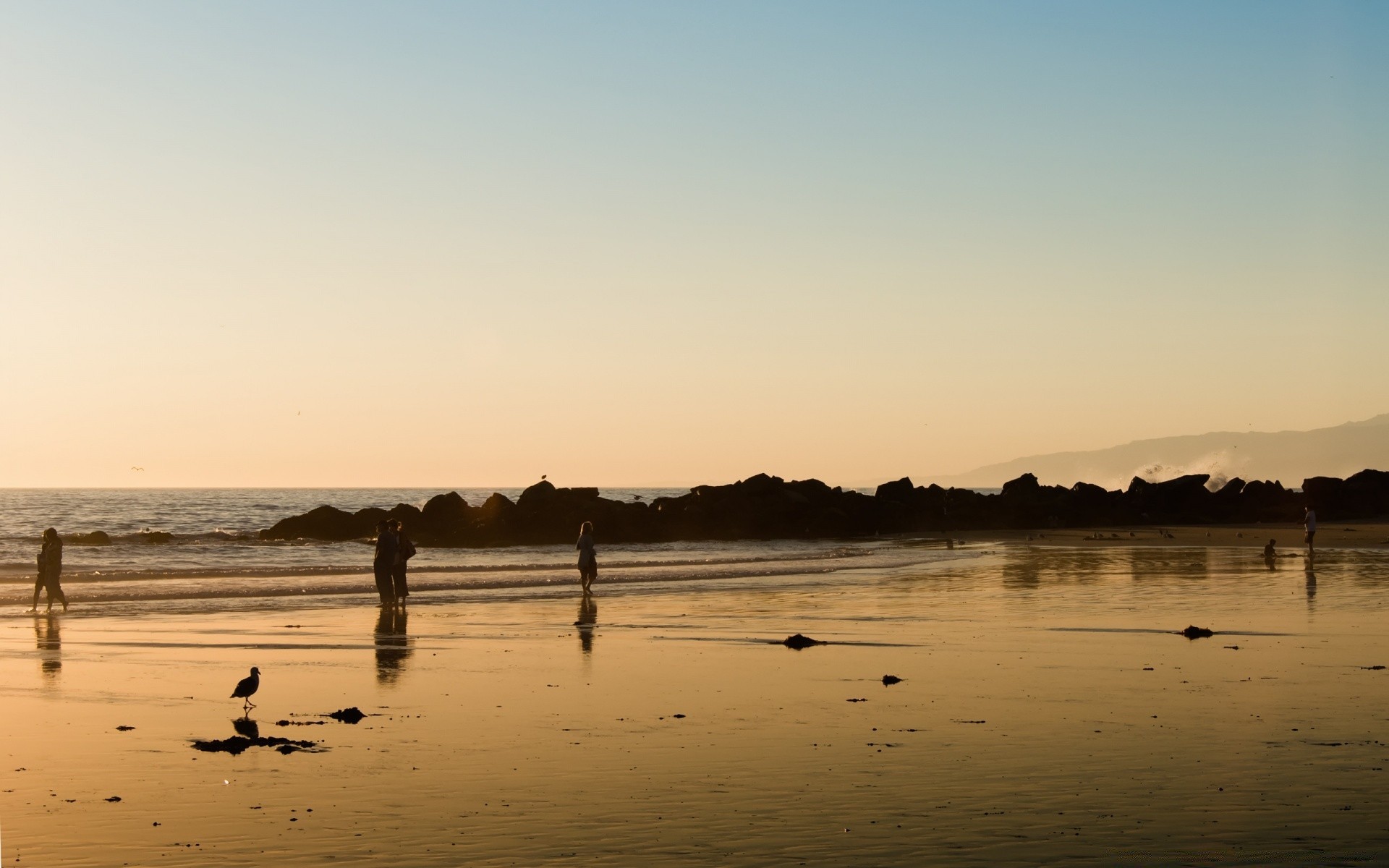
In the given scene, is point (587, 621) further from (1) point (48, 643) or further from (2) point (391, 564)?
(1) point (48, 643)

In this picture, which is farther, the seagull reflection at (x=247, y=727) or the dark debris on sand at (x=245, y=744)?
the seagull reflection at (x=247, y=727)

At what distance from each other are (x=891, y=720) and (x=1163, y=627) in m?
10.5

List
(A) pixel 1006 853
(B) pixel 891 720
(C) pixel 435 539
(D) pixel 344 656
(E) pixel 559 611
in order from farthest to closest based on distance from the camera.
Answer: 1. (C) pixel 435 539
2. (E) pixel 559 611
3. (D) pixel 344 656
4. (B) pixel 891 720
5. (A) pixel 1006 853

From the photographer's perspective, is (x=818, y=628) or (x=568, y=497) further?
(x=568, y=497)

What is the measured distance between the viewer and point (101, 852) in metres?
8.60

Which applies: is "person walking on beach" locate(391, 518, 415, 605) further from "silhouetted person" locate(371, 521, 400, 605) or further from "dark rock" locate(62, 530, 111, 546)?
"dark rock" locate(62, 530, 111, 546)

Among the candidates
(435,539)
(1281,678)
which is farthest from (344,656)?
(435,539)

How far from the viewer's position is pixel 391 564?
1131 inches

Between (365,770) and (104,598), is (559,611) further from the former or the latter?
(365,770)

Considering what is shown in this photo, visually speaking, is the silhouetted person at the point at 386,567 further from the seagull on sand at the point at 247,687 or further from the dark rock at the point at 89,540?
the dark rock at the point at 89,540

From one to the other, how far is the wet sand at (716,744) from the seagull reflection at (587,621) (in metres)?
0.28

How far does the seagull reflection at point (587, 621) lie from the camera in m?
21.1

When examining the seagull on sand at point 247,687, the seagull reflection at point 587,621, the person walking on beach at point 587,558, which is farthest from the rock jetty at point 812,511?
the seagull on sand at point 247,687

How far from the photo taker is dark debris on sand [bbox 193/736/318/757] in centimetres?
1205
